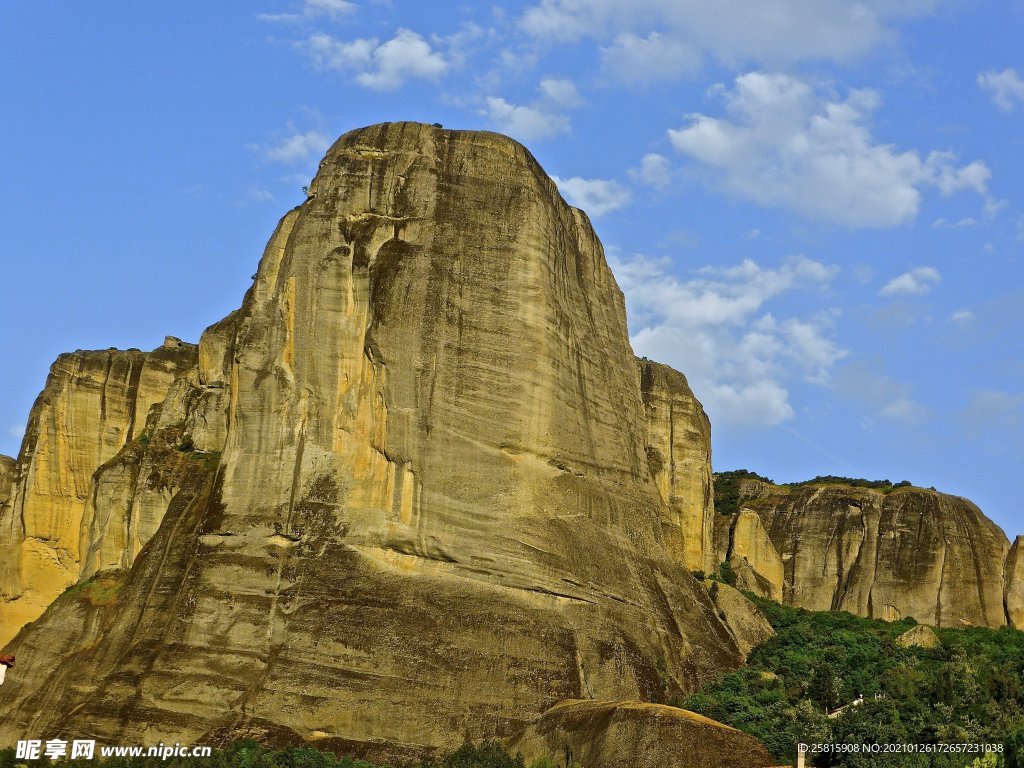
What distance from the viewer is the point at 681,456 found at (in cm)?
7644

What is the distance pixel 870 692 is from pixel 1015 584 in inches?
862

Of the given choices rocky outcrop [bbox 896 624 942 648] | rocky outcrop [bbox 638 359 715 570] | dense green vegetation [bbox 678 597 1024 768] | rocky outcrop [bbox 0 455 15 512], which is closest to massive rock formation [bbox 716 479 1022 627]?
rocky outcrop [bbox 638 359 715 570]

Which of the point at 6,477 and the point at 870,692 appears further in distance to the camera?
the point at 6,477

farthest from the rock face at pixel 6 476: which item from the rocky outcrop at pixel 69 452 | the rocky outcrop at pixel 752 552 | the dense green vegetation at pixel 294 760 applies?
the rocky outcrop at pixel 752 552

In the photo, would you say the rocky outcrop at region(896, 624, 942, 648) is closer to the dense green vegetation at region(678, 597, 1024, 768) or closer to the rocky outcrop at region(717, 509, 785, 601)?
the dense green vegetation at region(678, 597, 1024, 768)

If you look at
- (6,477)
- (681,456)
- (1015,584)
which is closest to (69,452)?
(6,477)

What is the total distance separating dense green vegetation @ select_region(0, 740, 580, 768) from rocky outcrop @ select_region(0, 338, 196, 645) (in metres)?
21.8

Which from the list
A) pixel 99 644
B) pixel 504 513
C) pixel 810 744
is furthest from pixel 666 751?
pixel 99 644

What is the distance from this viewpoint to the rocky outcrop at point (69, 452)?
7381cm

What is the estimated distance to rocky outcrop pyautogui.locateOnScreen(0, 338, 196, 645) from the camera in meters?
73.8

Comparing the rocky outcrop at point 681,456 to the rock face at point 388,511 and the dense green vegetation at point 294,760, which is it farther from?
the dense green vegetation at point 294,760

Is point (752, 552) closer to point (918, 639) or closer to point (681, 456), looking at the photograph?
point (681, 456)

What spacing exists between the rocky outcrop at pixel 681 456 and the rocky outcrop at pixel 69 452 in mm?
18220

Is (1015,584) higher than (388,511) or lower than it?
higher
